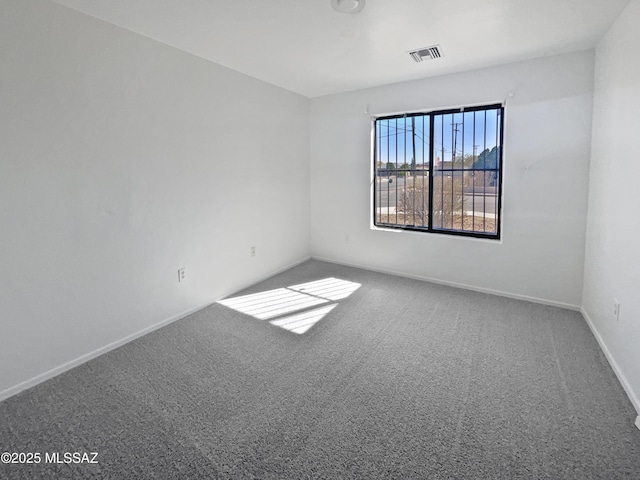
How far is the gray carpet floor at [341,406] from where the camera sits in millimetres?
1574

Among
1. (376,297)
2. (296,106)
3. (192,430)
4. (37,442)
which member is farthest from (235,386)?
(296,106)

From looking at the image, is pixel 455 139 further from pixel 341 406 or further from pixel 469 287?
pixel 341 406

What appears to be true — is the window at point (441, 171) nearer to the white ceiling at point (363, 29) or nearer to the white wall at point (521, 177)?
the white wall at point (521, 177)

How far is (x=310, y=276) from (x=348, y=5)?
299 centimetres

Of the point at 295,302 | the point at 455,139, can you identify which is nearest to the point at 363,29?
the point at 455,139

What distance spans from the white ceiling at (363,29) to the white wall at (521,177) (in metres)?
0.26

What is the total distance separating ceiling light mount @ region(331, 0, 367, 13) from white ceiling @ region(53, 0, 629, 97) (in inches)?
2.0

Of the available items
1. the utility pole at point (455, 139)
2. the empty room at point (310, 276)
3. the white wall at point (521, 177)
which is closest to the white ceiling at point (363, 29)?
the empty room at point (310, 276)

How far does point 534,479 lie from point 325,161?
412cm

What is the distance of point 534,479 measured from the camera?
1.48 metres

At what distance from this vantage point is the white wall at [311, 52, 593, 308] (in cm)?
316

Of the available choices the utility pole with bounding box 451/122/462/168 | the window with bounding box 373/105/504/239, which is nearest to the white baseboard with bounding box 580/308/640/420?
the window with bounding box 373/105/504/239

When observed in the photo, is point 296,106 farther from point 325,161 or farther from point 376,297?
point 376,297

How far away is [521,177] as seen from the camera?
11.3 ft
